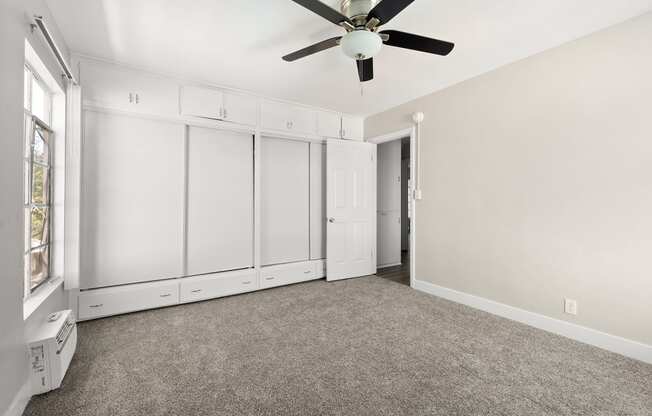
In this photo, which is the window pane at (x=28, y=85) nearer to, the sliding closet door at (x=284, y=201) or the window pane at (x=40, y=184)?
the window pane at (x=40, y=184)

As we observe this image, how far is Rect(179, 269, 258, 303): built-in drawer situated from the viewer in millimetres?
3160

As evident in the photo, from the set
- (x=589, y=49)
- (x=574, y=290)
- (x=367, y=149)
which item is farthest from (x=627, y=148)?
(x=367, y=149)

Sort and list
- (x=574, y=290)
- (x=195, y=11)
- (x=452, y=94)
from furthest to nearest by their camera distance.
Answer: (x=452, y=94)
(x=574, y=290)
(x=195, y=11)

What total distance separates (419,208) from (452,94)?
139 cm

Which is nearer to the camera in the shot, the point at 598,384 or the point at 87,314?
the point at 598,384

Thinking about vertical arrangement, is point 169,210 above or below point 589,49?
below

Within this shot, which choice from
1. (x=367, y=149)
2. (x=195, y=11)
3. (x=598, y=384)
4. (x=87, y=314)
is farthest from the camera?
(x=367, y=149)

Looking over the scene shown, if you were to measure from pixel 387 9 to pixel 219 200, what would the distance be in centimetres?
263

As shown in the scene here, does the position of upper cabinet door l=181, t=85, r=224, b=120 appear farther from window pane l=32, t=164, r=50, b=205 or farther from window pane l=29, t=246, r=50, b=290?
window pane l=29, t=246, r=50, b=290

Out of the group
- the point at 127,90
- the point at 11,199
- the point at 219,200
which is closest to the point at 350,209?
the point at 219,200

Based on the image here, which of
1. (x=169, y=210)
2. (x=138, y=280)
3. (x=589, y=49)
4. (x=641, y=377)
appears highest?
(x=589, y=49)

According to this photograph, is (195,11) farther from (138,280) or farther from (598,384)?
(598,384)

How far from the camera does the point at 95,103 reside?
2705mm

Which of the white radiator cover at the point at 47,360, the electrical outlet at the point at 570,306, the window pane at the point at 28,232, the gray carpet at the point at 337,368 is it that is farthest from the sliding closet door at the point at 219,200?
the electrical outlet at the point at 570,306
